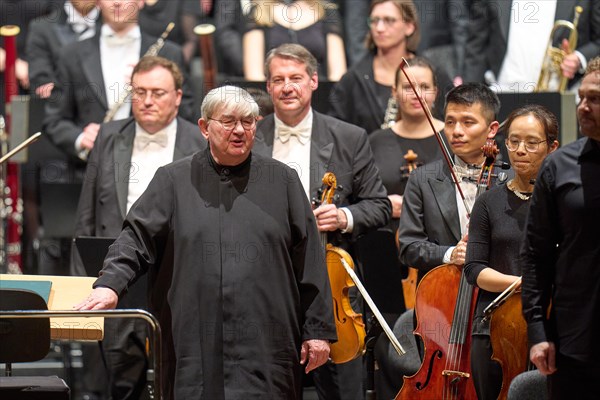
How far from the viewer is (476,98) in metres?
4.77

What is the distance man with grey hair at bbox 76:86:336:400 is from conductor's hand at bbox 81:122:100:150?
5.85 ft

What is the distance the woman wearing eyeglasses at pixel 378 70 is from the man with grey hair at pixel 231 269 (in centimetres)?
180

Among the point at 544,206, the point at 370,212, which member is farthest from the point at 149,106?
the point at 544,206

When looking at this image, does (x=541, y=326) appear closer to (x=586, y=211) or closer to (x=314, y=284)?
(x=586, y=211)

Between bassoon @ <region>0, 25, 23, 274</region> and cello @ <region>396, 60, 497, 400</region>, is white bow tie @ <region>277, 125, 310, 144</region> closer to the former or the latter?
cello @ <region>396, 60, 497, 400</region>

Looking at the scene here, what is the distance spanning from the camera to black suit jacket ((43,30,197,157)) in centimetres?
621

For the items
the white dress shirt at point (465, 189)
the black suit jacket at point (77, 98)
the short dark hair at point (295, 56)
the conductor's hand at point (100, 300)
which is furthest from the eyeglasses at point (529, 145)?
the black suit jacket at point (77, 98)

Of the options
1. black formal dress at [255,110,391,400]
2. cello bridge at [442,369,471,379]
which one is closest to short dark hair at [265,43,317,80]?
black formal dress at [255,110,391,400]

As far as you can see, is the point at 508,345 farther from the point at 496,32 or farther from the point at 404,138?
the point at 496,32

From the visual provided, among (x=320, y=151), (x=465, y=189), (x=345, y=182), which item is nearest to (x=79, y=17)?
(x=320, y=151)

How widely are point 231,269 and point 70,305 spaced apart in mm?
586

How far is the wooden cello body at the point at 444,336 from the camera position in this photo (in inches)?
170

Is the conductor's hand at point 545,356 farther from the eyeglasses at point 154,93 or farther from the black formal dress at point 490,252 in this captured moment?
the eyeglasses at point 154,93

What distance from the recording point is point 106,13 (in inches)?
255
